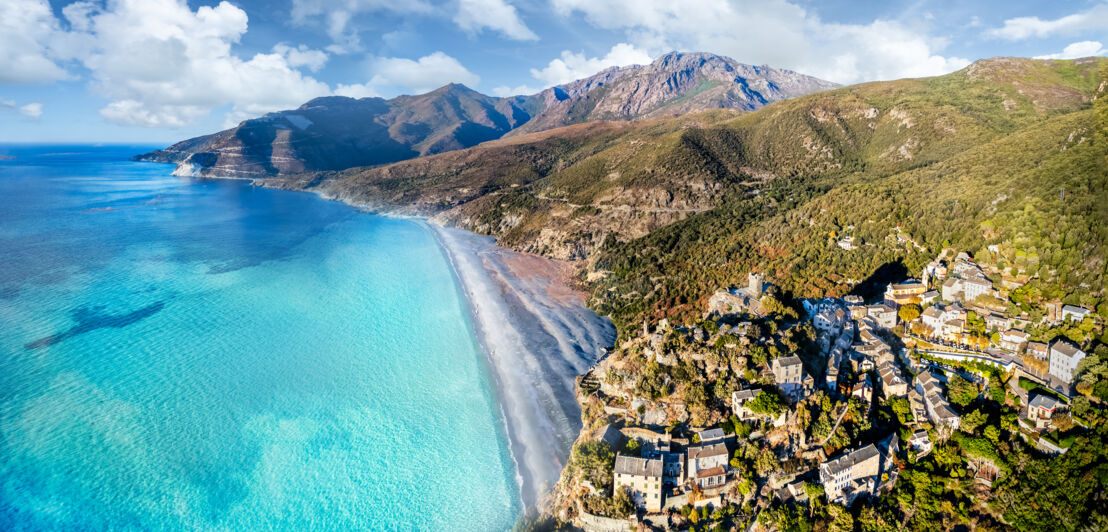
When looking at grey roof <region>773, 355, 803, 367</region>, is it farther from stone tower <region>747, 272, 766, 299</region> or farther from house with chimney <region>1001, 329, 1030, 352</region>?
house with chimney <region>1001, 329, 1030, 352</region>

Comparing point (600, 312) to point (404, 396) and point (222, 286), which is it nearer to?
point (404, 396)

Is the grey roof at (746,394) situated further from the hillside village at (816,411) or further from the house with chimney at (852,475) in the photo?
the house with chimney at (852,475)

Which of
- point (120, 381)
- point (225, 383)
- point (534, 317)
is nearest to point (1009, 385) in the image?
point (534, 317)

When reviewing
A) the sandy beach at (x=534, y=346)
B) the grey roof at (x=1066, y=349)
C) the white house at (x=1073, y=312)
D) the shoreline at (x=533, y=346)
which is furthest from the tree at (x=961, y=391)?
the sandy beach at (x=534, y=346)

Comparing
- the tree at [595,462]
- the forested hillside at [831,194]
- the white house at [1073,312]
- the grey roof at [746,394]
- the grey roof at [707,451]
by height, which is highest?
the forested hillside at [831,194]

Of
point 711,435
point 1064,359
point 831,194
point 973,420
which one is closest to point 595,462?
point 711,435

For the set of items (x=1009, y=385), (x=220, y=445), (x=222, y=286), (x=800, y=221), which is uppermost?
(x=800, y=221)
